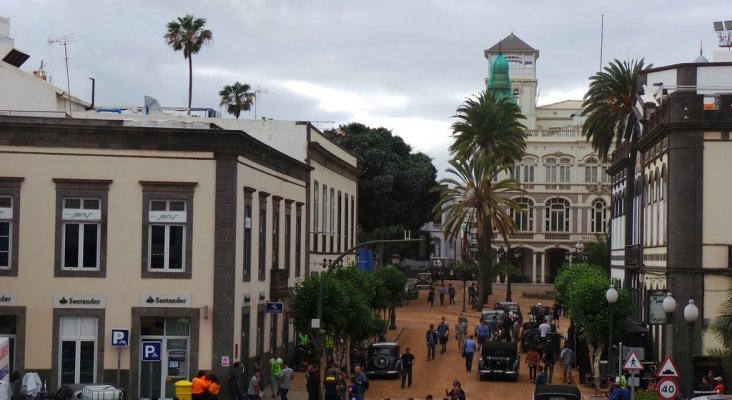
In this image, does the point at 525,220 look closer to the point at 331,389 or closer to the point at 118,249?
the point at 118,249

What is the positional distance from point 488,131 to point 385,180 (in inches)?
838

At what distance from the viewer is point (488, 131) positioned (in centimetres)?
7912

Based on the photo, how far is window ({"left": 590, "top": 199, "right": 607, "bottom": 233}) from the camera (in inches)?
4523

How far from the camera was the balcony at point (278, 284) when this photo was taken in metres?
45.4

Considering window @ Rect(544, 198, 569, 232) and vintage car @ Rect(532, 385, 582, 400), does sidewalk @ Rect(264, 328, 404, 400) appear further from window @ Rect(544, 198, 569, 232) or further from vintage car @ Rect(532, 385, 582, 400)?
window @ Rect(544, 198, 569, 232)

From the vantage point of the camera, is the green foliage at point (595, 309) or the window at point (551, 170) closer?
the green foliage at point (595, 309)

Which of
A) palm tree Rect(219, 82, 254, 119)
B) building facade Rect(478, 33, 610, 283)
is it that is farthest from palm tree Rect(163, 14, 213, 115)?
building facade Rect(478, 33, 610, 283)

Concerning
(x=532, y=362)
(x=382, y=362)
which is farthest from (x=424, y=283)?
(x=532, y=362)

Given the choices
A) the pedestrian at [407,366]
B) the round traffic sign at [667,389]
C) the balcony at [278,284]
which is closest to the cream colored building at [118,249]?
the balcony at [278,284]

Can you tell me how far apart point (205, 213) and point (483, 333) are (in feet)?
66.4

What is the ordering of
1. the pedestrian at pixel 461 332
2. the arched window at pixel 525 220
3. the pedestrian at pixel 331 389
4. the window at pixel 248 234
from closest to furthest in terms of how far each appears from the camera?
the pedestrian at pixel 331 389 < the window at pixel 248 234 < the pedestrian at pixel 461 332 < the arched window at pixel 525 220

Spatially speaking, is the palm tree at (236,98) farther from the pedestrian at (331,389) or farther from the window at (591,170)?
the pedestrian at (331,389)

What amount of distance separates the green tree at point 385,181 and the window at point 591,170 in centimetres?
1785

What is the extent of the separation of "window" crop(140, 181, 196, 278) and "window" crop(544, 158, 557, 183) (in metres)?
80.4
